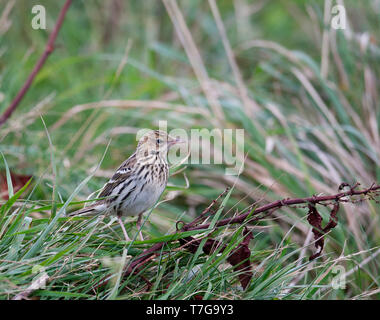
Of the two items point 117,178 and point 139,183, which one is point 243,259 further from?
point 117,178

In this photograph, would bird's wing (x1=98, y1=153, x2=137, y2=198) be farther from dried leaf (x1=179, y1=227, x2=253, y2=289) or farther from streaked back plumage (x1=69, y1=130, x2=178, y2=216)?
dried leaf (x1=179, y1=227, x2=253, y2=289)

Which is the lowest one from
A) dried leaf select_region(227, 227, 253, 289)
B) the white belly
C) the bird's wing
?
dried leaf select_region(227, 227, 253, 289)

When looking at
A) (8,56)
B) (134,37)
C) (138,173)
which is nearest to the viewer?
(138,173)

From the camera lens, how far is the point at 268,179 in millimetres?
5457

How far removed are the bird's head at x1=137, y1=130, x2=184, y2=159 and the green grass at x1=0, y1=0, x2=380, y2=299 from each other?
0.31m

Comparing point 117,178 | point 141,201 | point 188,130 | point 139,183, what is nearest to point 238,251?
point 141,201

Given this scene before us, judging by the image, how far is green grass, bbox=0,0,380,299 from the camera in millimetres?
2982

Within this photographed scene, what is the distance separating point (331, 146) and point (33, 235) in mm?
3199

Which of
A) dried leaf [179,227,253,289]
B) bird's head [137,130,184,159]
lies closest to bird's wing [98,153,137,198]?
bird's head [137,130,184,159]

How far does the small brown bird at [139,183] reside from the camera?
3.70 meters

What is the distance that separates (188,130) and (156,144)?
204 cm

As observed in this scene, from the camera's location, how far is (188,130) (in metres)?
6.08
